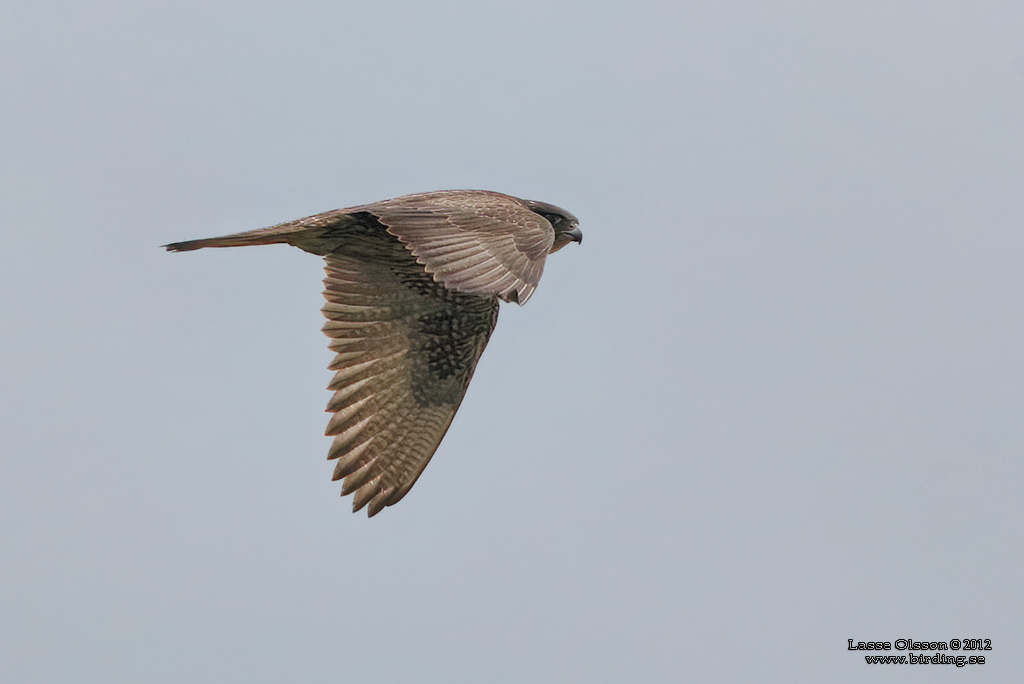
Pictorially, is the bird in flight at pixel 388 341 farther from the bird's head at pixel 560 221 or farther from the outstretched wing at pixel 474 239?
the outstretched wing at pixel 474 239

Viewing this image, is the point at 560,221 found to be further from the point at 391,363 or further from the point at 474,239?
the point at 474,239

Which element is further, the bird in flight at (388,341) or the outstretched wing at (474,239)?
the bird in flight at (388,341)

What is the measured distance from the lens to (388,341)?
482 inches

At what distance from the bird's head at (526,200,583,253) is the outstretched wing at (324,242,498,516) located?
2.55ft

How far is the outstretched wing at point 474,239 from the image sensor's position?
33.1ft

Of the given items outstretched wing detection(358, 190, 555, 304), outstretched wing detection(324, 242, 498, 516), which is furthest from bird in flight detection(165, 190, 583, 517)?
outstretched wing detection(358, 190, 555, 304)

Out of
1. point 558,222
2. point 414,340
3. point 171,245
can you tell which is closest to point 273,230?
point 171,245

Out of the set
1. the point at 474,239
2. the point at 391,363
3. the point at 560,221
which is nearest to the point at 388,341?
the point at 391,363

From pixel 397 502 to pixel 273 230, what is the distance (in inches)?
81.9

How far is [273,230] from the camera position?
37.2 ft

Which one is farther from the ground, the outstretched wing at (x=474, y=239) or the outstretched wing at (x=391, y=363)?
the outstretched wing at (x=474, y=239)

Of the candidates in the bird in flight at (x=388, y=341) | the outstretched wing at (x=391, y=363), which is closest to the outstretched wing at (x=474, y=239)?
the bird in flight at (x=388, y=341)

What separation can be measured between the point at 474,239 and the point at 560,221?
2134mm

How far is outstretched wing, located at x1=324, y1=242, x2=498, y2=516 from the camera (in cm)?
1197
